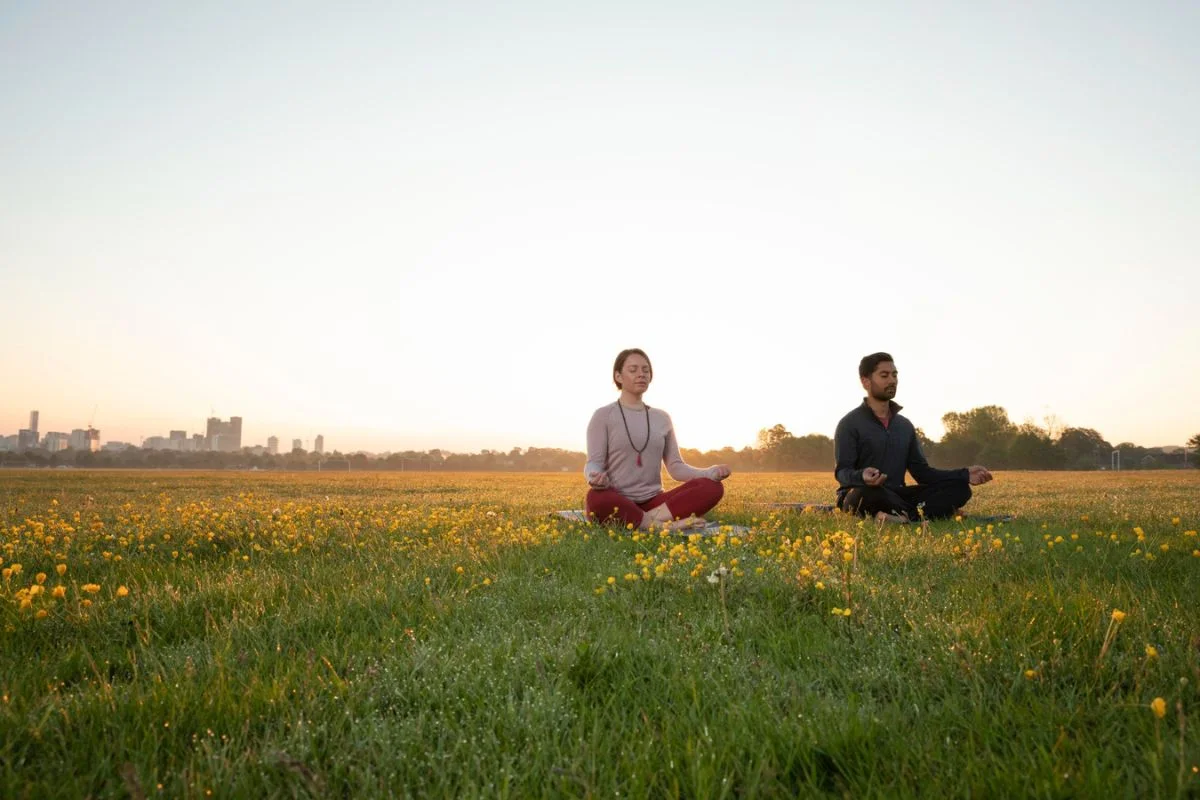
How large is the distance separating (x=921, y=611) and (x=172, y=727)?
140 inches

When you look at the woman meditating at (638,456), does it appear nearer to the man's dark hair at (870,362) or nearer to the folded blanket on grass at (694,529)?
the folded blanket on grass at (694,529)

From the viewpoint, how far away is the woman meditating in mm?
8352

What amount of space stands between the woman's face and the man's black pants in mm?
3090

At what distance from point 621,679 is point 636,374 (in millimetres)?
6103

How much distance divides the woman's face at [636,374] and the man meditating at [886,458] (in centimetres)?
278

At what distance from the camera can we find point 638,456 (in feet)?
29.3

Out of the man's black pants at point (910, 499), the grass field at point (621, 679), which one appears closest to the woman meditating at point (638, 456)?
the man's black pants at point (910, 499)

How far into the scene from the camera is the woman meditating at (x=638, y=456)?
835 cm

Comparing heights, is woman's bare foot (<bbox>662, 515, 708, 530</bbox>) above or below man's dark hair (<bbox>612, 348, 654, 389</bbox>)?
below

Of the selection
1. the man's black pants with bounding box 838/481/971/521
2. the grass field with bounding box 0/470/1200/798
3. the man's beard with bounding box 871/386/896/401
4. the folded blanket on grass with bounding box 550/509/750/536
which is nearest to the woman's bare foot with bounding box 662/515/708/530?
the folded blanket on grass with bounding box 550/509/750/536

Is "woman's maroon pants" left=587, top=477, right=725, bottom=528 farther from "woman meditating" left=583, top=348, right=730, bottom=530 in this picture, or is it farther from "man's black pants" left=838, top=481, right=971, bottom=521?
"man's black pants" left=838, top=481, right=971, bottom=521

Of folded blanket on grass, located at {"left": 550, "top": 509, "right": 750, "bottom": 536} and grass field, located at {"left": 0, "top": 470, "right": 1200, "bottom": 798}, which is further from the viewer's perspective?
folded blanket on grass, located at {"left": 550, "top": 509, "right": 750, "bottom": 536}

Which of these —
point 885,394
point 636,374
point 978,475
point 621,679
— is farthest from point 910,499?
point 621,679

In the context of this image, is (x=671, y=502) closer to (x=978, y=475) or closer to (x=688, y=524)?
(x=688, y=524)
